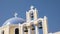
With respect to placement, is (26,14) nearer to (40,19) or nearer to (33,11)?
(33,11)

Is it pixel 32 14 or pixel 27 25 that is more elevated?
pixel 32 14

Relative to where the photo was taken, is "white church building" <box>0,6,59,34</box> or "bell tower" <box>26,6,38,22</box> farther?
"bell tower" <box>26,6,38,22</box>

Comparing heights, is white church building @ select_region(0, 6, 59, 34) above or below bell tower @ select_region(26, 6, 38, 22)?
below

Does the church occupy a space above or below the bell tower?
below

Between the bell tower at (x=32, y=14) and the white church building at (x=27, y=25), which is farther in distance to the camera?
the bell tower at (x=32, y=14)

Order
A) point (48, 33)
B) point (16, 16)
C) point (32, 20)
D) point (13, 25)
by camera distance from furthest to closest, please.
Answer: point (16, 16) < point (13, 25) < point (32, 20) < point (48, 33)

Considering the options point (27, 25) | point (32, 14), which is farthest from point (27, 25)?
point (32, 14)

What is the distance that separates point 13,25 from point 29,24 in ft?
11.6

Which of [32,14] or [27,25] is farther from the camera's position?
[32,14]

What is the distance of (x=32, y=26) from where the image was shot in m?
31.5

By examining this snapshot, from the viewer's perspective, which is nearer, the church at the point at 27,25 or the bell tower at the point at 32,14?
the church at the point at 27,25

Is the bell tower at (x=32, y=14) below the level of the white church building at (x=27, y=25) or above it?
above

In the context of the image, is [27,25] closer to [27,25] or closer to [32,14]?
[27,25]

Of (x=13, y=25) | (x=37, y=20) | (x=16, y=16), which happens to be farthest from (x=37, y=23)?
(x=16, y=16)
